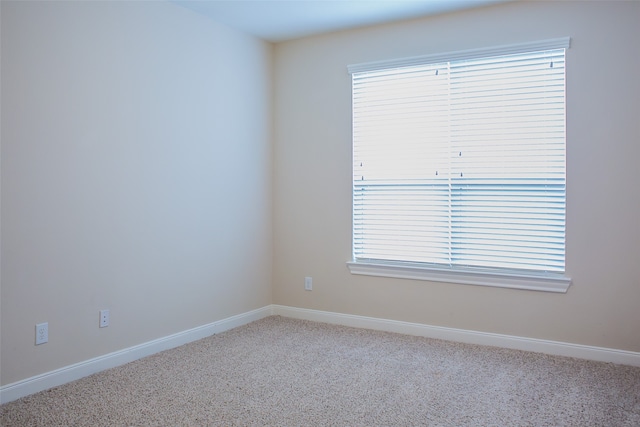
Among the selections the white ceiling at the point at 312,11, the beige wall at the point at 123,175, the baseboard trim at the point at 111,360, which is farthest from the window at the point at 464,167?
the baseboard trim at the point at 111,360

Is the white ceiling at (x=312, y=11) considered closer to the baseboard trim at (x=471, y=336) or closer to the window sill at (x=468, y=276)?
the window sill at (x=468, y=276)

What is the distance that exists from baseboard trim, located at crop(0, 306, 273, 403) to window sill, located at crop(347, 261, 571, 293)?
3.76ft

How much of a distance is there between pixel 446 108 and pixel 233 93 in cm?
173

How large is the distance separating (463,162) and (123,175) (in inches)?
94.6

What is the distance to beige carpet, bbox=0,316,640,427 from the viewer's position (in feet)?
7.91

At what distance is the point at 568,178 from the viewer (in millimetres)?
3326

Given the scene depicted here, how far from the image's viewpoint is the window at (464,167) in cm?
341

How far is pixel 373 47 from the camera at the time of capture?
4.04m

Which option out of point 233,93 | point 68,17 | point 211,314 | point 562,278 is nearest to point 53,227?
point 68,17

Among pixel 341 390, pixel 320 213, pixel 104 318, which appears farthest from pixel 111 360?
pixel 320 213

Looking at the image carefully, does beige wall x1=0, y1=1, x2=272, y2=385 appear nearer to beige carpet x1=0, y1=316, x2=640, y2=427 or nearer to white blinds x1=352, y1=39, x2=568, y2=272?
beige carpet x1=0, y1=316, x2=640, y2=427

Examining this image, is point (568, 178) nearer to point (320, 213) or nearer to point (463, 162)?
point (463, 162)

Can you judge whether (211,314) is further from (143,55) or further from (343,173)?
(143,55)

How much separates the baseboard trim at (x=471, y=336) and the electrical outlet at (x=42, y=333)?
7.00 feet
